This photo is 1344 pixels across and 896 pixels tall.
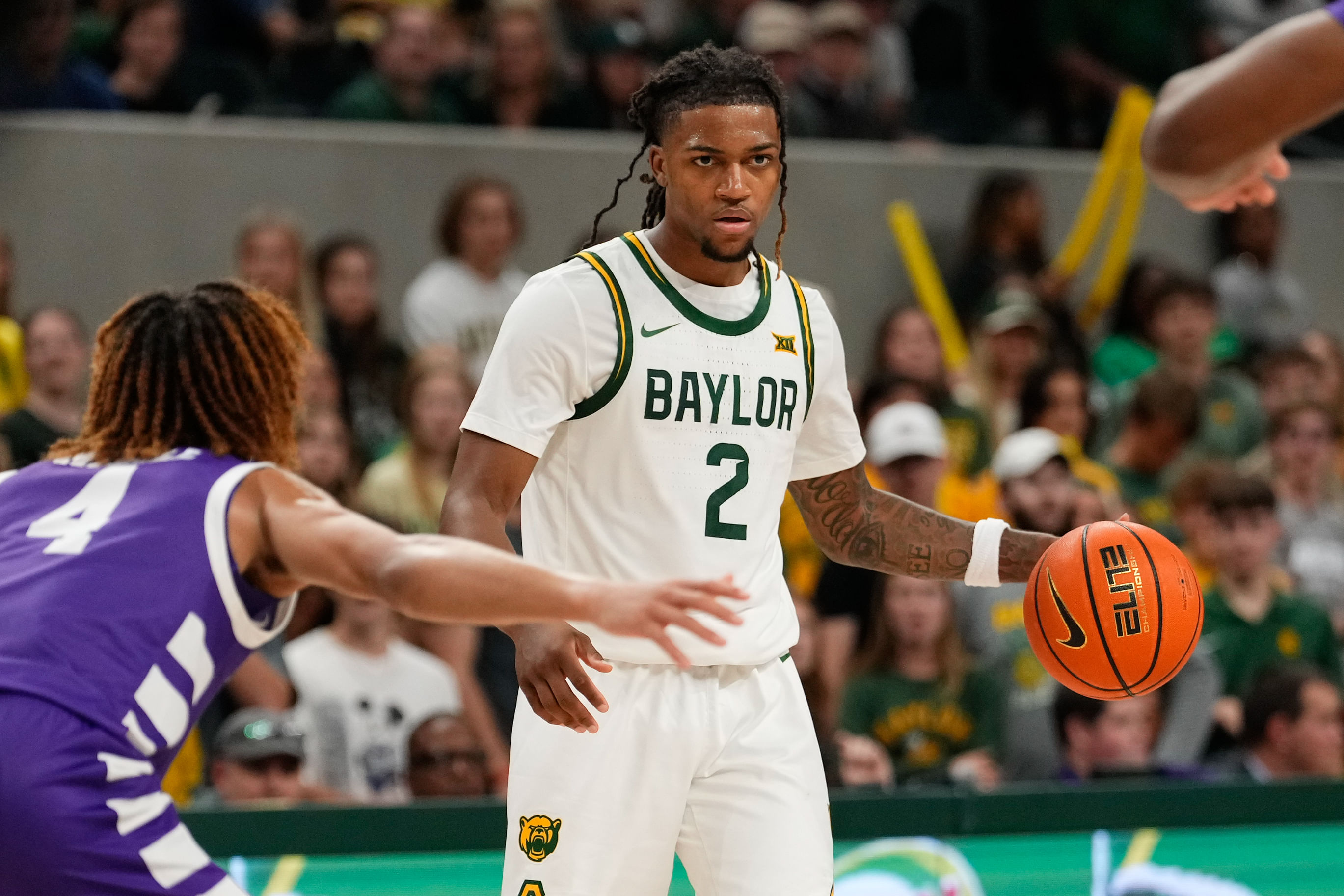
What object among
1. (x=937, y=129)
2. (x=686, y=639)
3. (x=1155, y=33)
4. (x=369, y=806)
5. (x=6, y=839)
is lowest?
(x=369, y=806)

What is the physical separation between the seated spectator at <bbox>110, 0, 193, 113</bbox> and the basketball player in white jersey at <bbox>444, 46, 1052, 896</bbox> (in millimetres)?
5434

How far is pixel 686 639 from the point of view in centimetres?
387

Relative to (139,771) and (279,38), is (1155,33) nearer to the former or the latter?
(279,38)

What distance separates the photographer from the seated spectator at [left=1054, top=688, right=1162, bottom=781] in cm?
678

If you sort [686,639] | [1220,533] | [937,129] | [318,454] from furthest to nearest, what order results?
[937,129], [1220,533], [318,454], [686,639]

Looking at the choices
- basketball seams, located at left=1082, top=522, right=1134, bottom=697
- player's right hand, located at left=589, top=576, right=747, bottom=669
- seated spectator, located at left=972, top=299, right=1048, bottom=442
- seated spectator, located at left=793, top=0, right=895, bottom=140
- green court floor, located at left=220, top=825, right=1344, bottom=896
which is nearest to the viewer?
player's right hand, located at left=589, top=576, right=747, bottom=669

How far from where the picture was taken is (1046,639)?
4195 millimetres

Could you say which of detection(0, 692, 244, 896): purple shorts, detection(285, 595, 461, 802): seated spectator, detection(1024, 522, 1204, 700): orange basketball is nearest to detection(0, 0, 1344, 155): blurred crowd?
detection(285, 595, 461, 802): seated spectator

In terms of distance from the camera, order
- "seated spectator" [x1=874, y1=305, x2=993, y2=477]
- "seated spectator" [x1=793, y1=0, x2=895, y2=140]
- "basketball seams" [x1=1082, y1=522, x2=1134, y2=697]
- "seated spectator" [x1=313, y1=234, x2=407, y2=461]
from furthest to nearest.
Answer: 1. "seated spectator" [x1=793, y1=0, x2=895, y2=140]
2. "seated spectator" [x1=874, y1=305, x2=993, y2=477]
3. "seated spectator" [x1=313, y1=234, x2=407, y2=461]
4. "basketball seams" [x1=1082, y1=522, x2=1134, y2=697]

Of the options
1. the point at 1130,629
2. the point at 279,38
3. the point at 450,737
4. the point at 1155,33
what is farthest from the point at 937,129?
the point at 1130,629

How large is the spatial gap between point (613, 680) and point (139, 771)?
3.65 feet

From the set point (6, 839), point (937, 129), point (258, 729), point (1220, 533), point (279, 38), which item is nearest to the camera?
point (6, 839)

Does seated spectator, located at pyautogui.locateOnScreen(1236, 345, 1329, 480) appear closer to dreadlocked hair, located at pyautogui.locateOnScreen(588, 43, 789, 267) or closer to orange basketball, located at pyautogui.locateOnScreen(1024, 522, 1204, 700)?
orange basketball, located at pyautogui.locateOnScreen(1024, 522, 1204, 700)

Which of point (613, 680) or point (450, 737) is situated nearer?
point (613, 680)
